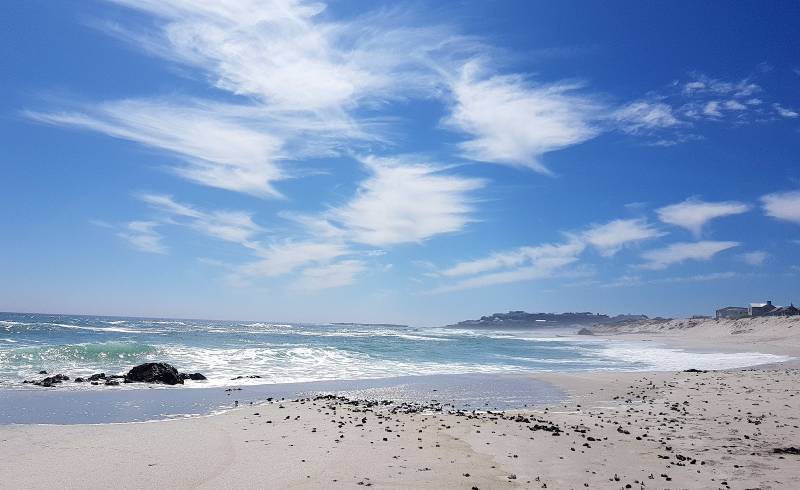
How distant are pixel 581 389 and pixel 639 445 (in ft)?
32.3

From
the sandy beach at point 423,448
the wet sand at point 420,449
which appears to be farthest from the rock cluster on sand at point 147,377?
the wet sand at point 420,449

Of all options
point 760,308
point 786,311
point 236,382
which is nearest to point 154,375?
point 236,382

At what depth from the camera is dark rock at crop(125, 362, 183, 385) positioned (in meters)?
20.2

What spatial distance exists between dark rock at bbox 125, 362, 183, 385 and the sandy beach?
6635 millimetres

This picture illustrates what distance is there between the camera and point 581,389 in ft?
66.5

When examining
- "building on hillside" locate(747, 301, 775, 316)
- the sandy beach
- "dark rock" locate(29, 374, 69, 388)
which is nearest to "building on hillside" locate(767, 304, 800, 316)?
"building on hillside" locate(747, 301, 775, 316)

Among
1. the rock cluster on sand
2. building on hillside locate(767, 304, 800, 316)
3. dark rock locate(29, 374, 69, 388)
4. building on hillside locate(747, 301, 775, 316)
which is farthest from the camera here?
building on hillside locate(747, 301, 775, 316)

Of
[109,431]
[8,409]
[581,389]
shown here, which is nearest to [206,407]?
[109,431]

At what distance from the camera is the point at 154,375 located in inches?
797

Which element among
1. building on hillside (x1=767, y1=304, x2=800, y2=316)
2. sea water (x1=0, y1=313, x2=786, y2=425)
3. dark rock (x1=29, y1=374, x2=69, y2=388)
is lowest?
sea water (x1=0, y1=313, x2=786, y2=425)

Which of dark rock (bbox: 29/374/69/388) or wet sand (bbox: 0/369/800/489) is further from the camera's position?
dark rock (bbox: 29/374/69/388)

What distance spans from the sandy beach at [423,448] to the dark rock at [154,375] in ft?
21.8

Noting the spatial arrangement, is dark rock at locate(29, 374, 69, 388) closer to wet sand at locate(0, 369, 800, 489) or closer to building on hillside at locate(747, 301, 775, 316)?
wet sand at locate(0, 369, 800, 489)

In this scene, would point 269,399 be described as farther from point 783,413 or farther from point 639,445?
point 783,413
